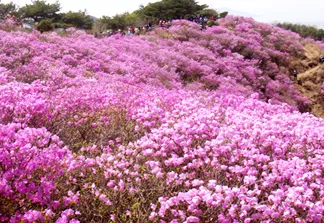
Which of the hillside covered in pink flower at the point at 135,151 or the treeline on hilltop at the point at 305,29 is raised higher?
the treeline on hilltop at the point at 305,29

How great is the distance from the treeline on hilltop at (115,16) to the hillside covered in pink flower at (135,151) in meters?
11.9

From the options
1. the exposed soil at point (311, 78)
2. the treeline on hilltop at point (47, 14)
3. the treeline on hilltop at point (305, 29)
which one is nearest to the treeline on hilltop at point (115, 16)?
the treeline on hilltop at point (47, 14)

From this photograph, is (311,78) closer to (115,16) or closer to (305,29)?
(115,16)

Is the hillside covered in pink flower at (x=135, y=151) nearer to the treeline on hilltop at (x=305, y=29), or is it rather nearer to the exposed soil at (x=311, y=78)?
the exposed soil at (x=311, y=78)

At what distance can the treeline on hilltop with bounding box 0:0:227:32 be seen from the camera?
2983 centimetres

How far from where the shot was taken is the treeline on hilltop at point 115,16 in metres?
29.8

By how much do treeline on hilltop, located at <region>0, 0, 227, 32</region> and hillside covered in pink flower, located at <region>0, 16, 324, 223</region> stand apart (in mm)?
11865

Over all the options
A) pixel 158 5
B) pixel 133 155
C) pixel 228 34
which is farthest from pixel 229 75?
pixel 158 5

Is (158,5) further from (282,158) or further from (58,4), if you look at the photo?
(282,158)

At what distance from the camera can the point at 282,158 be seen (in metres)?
5.49

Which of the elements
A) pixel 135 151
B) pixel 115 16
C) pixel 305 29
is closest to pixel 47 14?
pixel 115 16

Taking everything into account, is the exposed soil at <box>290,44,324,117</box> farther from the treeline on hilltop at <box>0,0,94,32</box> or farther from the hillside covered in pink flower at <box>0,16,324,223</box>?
the treeline on hilltop at <box>0,0,94,32</box>

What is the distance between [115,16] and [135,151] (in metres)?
28.0

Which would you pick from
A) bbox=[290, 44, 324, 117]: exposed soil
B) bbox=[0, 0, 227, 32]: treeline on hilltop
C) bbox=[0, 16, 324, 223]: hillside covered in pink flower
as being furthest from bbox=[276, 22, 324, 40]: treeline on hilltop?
bbox=[0, 16, 324, 223]: hillside covered in pink flower
